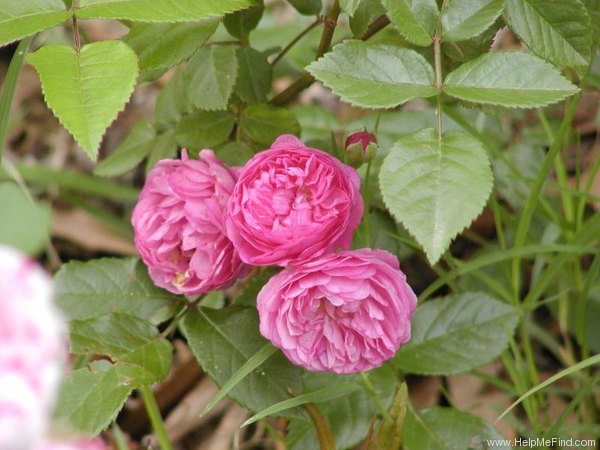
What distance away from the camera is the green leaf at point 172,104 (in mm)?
1557

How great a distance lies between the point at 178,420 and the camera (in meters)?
1.87

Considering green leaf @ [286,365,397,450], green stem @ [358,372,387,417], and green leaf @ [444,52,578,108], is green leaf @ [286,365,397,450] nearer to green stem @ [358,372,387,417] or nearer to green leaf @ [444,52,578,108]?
green stem @ [358,372,387,417]

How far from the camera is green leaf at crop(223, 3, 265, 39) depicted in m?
1.39

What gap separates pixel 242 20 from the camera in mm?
1400

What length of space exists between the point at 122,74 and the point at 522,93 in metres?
0.51

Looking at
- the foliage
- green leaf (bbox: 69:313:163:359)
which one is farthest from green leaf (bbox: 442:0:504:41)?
green leaf (bbox: 69:313:163:359)

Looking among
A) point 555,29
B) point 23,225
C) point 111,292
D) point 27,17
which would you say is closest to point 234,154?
point 111,292

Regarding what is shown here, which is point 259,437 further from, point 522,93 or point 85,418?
point 522,93

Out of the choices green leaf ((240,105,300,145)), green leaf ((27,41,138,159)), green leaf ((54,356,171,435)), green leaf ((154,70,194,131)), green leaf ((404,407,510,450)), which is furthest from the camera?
green leaf ((154,70,194,131))

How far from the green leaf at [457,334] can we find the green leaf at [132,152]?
61cm

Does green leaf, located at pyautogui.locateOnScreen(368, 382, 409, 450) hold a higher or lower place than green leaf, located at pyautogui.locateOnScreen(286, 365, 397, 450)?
higher

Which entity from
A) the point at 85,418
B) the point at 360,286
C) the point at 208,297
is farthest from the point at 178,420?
the point at 360,286

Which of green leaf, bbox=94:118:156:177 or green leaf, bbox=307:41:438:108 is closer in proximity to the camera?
green leaf, bbox=307:41:438:108

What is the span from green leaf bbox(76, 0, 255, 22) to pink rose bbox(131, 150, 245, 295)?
0.65 ft
